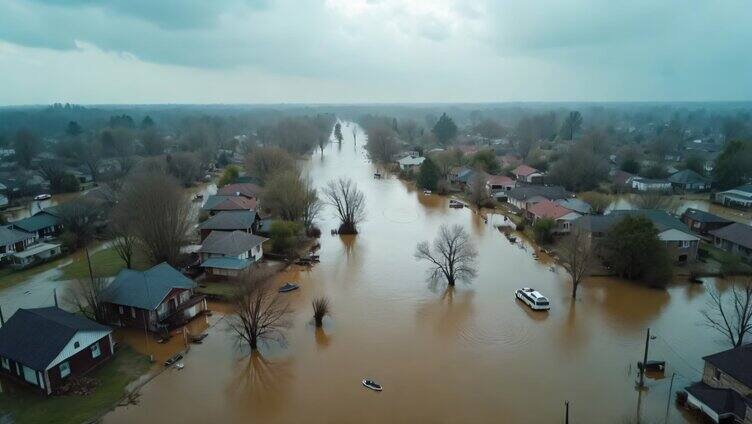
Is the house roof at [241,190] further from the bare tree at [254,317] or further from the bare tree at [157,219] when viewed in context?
the bare tree at [254,317]

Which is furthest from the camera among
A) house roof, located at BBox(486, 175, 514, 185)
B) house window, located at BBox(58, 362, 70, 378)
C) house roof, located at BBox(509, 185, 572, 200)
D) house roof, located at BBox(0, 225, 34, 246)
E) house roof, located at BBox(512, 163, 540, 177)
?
house roof, located at BBox(512, 163, 540, 177)

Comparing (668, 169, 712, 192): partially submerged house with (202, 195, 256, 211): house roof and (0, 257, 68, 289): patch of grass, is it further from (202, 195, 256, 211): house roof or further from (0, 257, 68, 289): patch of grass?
(0, 257, 68, 289): patch of grass

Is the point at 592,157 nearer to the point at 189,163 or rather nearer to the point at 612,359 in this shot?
the point at 612,359

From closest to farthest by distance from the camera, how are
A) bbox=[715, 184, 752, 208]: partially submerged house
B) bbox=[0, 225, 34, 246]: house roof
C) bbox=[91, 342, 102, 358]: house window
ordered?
1. bbox=[91, 342, 102, 358]: house window
2. bbox=[0, 225, 34, 246]: house roof
3. bbox=[715, 184, 752, 208]: partially submerged house

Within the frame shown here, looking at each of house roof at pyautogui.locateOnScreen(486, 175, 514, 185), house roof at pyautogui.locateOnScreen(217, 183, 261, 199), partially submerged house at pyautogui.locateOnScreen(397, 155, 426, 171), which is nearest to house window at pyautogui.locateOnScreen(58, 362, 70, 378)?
house roof at pyautogui.locateOnScreen(217, 183, 261, 199)

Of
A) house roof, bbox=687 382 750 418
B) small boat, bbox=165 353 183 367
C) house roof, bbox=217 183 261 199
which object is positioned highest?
house roof, bbox=217 183 261 199

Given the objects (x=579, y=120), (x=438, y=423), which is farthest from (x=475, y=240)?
(x=579, y=120)

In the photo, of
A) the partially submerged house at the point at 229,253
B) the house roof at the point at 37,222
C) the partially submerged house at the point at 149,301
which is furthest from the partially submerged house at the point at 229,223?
the house roof at the point at 37,222
